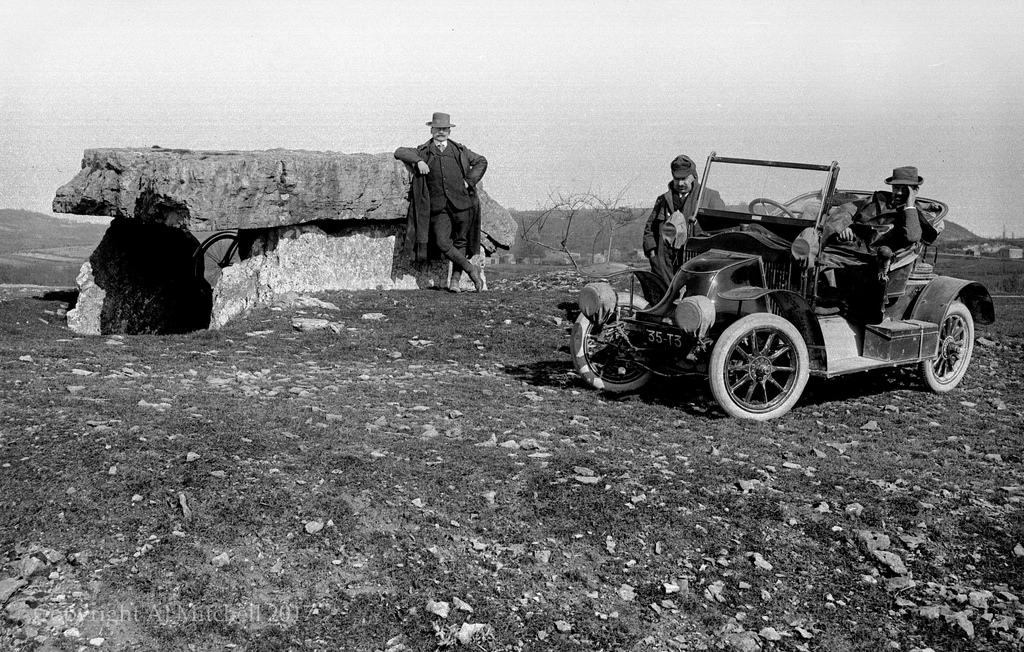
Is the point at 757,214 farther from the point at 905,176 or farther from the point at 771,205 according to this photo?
the point at 905,176

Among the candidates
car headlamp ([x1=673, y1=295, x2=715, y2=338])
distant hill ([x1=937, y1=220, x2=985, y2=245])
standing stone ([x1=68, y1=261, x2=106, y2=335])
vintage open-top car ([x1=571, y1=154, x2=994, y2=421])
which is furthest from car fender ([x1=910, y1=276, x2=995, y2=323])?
distant hill ([x1=937, y1=220, x2=985, y2=245])

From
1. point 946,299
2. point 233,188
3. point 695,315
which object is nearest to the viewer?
point 695,315

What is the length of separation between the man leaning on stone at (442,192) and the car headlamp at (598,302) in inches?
196

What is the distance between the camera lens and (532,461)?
5.91 metres

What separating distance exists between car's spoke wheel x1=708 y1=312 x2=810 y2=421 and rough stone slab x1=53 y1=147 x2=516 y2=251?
625cm

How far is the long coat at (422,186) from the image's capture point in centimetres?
1230

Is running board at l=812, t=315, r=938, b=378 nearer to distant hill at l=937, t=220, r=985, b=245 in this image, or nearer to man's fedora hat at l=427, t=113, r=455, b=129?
man's fedora hat at l=427, t=113, r=455, b=129

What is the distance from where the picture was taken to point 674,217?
320 inches

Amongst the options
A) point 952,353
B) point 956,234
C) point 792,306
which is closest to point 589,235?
point 956,234

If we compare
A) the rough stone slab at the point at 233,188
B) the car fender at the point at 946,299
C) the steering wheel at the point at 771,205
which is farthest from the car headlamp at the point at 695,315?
the rough stone slab at the point at 233,188

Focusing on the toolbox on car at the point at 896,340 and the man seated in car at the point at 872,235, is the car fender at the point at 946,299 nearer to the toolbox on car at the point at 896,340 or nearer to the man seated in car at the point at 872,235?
the toolbox on car at the point at 896,340

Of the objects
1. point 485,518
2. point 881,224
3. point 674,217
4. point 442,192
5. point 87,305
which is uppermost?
point 881,224

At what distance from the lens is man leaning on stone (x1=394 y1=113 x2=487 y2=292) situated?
12266 millimetres

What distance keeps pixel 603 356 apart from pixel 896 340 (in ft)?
7.53
